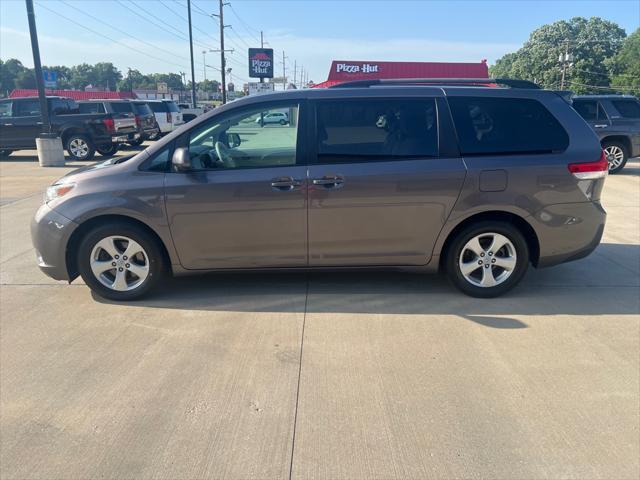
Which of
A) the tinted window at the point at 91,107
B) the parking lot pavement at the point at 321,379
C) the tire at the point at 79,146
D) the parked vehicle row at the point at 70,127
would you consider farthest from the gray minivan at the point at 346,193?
the tinted window at the point at 91,107

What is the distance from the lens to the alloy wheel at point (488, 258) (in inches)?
175

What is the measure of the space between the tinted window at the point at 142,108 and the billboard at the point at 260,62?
139 feet

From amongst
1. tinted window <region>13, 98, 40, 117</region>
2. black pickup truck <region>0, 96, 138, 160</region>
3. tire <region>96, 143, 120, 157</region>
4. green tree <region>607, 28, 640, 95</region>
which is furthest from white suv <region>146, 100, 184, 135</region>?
green tree <region>607, 28, 640, 95</region>

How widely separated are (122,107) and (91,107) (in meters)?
1.13

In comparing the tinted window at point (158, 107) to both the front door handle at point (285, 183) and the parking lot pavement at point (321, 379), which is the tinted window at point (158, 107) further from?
the front door handle at point (285, 183)

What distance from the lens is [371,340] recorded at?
376cm

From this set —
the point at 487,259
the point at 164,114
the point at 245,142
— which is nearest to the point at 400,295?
the point at 487,259

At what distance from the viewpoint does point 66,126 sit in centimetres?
1590

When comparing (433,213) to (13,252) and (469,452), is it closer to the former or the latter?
(469,452)

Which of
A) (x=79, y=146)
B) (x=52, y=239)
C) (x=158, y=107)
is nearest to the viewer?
(x=52, y=239)

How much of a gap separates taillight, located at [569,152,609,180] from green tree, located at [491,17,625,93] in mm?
81961

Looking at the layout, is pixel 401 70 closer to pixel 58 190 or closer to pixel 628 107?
pixel 628 107

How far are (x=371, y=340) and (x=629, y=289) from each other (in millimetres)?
2820

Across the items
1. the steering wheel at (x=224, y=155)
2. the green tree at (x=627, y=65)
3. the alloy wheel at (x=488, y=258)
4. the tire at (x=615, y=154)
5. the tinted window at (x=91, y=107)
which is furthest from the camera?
the green tree at (x=627, y=65)
